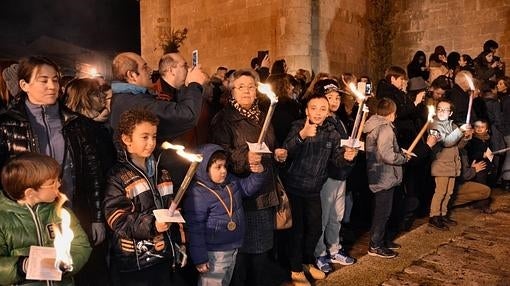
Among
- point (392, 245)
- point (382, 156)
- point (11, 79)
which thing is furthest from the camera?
point (392, 245)

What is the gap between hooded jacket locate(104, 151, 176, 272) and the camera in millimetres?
2416

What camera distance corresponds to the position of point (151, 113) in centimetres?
263

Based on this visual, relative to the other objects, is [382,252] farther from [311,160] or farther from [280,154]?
[280,154]

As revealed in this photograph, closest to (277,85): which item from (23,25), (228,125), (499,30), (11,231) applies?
(228,125)

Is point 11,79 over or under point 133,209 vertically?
over

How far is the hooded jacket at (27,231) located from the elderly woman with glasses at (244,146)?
129 cm

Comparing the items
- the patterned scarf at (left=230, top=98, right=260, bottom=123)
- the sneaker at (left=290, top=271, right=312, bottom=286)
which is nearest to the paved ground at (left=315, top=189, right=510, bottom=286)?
the sneaker at (left=290, top=271, right=312, bottom=286)

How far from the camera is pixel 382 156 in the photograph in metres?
4.30

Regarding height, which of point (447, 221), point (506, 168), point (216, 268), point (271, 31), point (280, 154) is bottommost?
point (447, 221)

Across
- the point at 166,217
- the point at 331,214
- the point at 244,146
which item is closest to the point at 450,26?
the point at 331,214

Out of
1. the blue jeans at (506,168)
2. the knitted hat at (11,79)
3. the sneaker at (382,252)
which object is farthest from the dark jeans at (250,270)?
the blue jeans at (506,168)

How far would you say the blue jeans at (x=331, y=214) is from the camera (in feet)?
13.5

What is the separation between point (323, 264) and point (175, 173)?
174 cm

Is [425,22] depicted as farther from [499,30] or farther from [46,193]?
[46,193]
